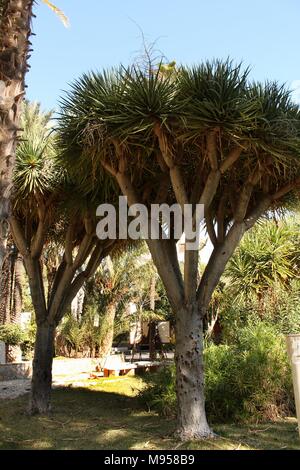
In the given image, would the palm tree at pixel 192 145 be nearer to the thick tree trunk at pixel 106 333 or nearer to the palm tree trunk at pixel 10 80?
the palm tree trunk at pixel 10 80

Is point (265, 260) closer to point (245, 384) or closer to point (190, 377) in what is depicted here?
point (245, 384)

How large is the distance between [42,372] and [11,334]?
247 inches

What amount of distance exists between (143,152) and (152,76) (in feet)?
3.58

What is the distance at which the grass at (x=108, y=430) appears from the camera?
257 inches

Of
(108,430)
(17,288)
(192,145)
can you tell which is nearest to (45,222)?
(192,145)

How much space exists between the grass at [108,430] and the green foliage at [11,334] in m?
4.56

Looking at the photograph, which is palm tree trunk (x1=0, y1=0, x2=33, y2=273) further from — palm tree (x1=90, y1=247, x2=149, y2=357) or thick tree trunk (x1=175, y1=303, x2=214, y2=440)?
palm tree (x1=90, y1=247, x2=149, y2=357)

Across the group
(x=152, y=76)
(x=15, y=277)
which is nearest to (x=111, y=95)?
(x=152, y=76)

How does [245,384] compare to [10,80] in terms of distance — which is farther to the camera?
[245,384]

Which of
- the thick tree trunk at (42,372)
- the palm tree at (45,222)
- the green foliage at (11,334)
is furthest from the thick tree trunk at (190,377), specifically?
the green foliage at (11,334)

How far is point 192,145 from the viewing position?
7.55 m

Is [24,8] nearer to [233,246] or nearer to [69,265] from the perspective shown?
[233,246]

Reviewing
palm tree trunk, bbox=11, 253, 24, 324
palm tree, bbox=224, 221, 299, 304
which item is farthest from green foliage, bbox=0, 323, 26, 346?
palm tree, bbox=224, 221, 299, 304

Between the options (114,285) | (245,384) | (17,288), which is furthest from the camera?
(114,285)
